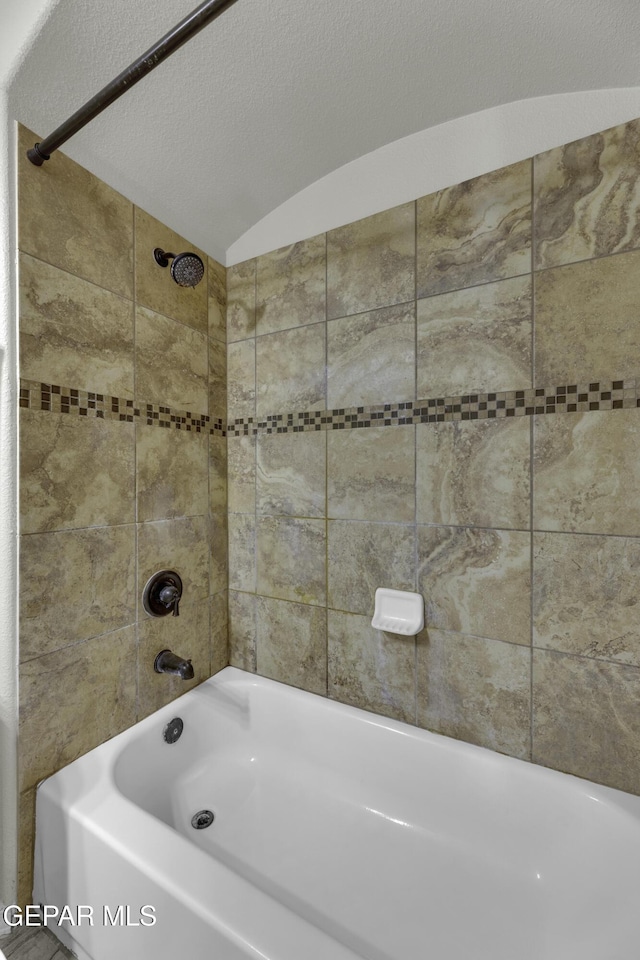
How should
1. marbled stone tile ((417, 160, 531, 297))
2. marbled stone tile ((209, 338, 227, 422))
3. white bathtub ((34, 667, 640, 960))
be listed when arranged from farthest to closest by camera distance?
marbled stone tile ((209, 338, 227, 422)), marbled stone tile ((417, 160, 531, 297)), white bathtub ((34, 667, 640, 960))

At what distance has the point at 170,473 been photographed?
5.29ft

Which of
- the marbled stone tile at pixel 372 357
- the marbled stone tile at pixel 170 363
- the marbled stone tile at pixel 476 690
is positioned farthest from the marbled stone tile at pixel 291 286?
the marbled stone tile at pixel 476 690

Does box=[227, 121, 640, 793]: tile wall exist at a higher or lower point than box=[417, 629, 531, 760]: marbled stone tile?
higher

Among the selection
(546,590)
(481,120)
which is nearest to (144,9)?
(481,120)

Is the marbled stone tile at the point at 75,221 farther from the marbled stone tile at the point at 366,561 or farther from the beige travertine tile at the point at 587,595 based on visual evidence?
the beige travertine tile at the point at 587,595

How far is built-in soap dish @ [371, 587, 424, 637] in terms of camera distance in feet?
4.58

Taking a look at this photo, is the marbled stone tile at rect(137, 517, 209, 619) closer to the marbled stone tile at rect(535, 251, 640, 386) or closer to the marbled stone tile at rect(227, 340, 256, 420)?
the marbled stone tile at rect(227, 340, 256, 420)

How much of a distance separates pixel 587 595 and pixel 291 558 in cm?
100

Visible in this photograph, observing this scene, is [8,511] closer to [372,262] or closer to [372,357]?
[372,357]

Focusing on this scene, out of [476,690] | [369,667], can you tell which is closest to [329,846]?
[369,667]

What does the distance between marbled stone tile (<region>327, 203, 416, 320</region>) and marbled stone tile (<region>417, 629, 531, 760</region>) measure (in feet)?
3.80

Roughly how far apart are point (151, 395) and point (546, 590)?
4.71 feet

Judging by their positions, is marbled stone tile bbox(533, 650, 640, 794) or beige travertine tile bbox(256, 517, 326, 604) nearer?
marbled stone tile bbox(533, 650, 640, 794)

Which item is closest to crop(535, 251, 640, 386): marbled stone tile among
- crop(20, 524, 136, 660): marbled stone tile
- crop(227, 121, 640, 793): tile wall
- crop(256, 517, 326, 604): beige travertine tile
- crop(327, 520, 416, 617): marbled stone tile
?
crop(227, 121, 640, 793): tile wall
